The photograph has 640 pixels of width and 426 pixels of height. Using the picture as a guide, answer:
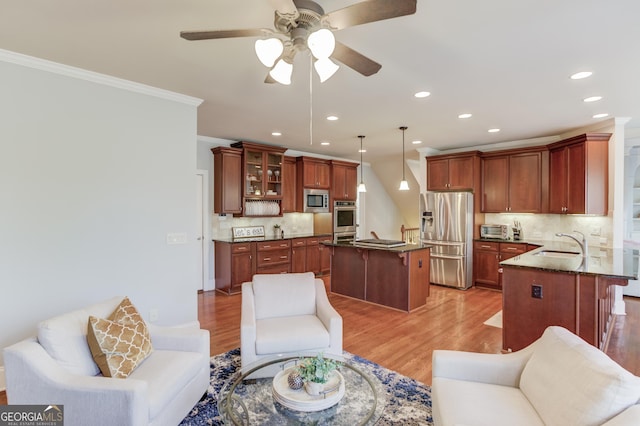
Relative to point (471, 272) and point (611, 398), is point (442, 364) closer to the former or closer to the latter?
point (611, 398)

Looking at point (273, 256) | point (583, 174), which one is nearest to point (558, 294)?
point (583, 174)

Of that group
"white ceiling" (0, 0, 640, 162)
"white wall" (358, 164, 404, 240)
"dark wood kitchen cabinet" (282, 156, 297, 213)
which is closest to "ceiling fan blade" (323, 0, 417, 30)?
"white ceiling" (0, 0, 640, 162)

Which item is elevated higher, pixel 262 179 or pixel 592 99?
pixel 592 99

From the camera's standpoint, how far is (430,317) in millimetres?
4316

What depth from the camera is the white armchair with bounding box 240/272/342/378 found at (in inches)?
100

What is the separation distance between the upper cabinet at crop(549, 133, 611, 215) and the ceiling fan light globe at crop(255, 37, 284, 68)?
502cm

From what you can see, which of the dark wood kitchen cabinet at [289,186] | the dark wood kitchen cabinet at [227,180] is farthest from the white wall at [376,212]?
the dark wood kitchen cabinet at [227,180]

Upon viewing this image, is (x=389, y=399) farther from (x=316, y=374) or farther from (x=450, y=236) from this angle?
(x=450, y=236)

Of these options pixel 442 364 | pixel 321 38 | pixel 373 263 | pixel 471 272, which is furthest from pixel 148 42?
pixel 471 272

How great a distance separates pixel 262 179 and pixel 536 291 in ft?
15.1

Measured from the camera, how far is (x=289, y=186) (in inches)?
263

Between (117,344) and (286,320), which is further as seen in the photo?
(286,320)

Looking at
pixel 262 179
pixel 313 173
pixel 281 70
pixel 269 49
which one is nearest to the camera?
pixel 269 49

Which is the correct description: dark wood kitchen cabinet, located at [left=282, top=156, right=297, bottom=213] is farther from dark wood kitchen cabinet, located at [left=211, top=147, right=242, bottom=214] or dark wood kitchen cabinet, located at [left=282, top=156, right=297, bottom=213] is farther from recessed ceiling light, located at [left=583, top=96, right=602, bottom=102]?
recessed ceiling light, located at [left=583, top=96, right=602, bottom=102]
